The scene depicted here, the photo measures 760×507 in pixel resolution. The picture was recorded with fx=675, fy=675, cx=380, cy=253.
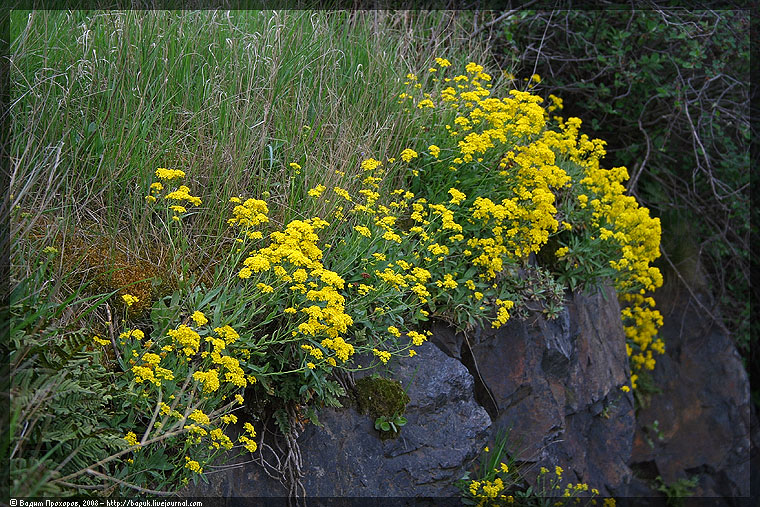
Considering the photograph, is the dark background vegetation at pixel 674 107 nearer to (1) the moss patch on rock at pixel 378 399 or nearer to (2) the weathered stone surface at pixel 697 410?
(2) the weathered stone surface at pixel 697 410

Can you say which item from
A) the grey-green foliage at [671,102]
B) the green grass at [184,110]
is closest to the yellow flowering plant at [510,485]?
the green grass at [184,110]

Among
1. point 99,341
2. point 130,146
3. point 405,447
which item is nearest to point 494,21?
point 130,146

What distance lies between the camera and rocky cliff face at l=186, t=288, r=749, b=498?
2.98m

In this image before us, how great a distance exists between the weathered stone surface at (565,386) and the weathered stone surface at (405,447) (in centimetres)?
30

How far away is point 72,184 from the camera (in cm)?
291

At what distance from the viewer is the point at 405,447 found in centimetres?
311

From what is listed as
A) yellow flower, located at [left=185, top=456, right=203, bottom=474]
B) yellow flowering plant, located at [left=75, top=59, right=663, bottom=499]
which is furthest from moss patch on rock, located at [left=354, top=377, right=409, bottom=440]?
yellow flower, located at [left=185, top=456, right=203, bottom=474]

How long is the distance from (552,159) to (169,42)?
2.21 meters

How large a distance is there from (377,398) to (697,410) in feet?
13.0

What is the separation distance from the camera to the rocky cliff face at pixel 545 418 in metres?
2.98

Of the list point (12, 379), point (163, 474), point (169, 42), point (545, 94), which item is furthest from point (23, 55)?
point (545, 94)

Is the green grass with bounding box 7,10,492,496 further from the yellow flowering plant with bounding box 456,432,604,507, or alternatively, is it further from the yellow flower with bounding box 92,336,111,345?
the yellow flowering plant with bounding box 456,432,604,507

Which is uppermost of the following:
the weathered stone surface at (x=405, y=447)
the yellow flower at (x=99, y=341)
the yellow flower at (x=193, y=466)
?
the yellow flower at (x=99, y=341)

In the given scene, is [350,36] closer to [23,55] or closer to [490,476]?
[23,55]
